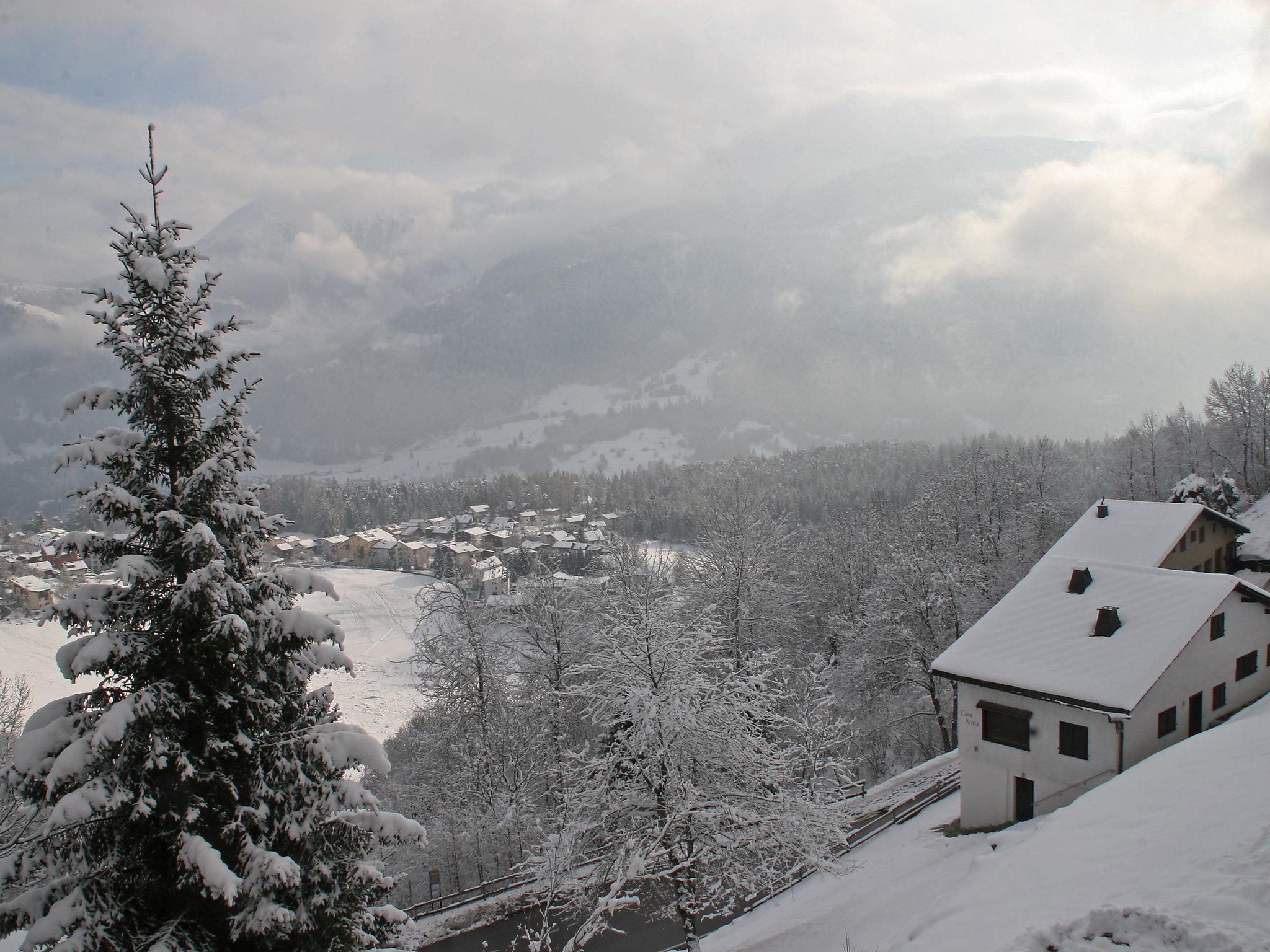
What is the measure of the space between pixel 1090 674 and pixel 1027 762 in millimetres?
2773

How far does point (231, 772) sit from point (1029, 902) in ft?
33.2

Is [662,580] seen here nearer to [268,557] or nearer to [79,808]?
[268,557]

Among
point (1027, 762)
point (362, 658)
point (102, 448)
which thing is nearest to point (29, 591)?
point (362, 658)

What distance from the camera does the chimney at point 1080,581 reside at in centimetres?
1905

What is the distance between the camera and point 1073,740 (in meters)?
16.3

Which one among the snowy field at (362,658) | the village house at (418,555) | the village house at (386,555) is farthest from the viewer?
the village house at (386,555)

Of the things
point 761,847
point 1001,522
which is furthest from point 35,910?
point 1001,522

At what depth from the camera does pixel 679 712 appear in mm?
13539

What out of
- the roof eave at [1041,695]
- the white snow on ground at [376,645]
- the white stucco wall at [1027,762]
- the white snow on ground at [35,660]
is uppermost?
the roof eave at [1041,695]

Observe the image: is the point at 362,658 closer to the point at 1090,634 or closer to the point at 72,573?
the point at 72,573

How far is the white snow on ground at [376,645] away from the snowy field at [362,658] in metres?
0.08

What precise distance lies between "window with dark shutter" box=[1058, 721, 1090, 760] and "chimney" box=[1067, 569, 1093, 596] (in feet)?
13.8

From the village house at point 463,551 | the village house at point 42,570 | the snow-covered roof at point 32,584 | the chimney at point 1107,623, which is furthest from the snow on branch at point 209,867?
the village house at point 42,570

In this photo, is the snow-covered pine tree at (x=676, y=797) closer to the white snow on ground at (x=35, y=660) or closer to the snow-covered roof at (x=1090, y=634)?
the snow-covered roof at (x=1090, y=634)
